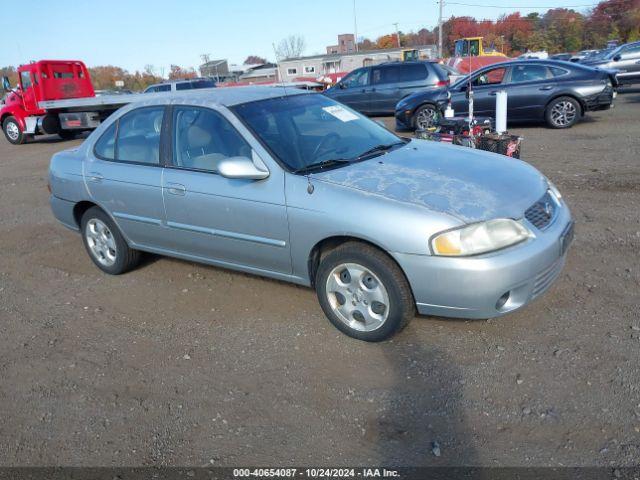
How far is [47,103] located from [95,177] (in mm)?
12634

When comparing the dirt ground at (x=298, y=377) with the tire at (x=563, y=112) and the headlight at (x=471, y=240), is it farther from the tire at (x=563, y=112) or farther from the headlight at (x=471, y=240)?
the tire at (x=563, y=112)

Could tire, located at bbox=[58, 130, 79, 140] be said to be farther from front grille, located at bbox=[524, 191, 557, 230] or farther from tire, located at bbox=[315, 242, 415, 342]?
front grille, located at bbox=[524, 191, 557, 230]

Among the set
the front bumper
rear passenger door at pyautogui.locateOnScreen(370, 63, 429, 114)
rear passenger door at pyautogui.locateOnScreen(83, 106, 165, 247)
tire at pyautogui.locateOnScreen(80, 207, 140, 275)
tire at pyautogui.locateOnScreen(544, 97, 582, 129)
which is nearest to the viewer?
the front bumper

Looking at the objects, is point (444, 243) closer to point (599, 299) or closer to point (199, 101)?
point (599, 299)

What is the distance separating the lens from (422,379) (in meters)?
3.25

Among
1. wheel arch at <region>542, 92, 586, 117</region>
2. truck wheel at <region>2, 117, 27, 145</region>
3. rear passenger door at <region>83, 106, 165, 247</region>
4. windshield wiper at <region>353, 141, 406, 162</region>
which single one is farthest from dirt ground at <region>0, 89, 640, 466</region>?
truck wheel at <region>2, 117, 27, 145</region>

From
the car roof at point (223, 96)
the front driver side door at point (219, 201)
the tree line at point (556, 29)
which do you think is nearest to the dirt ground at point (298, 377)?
the front driver side door at point (219, 201)

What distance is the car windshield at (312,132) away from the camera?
398cm

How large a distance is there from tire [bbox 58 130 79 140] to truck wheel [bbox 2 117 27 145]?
1.22 m

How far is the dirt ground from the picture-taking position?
276 cm

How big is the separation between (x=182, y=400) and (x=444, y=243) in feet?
5.89

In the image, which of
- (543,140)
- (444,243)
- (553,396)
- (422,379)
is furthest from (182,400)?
(543,140)

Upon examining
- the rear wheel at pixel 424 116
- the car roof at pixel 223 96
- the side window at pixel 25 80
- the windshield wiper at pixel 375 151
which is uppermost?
the side window at pixel 25 80

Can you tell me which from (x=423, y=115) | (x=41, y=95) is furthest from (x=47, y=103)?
(x=423, y=115)
